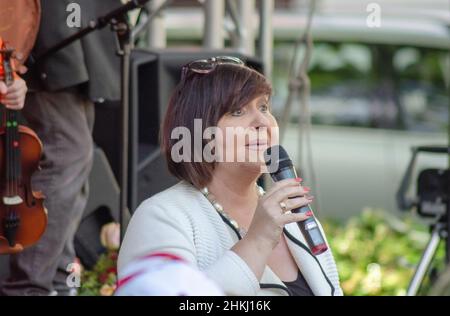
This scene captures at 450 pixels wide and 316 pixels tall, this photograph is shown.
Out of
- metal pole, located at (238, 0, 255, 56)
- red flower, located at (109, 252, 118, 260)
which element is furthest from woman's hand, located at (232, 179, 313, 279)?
metal pole, located at (238, 0, 255, 56)

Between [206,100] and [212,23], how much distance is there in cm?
265

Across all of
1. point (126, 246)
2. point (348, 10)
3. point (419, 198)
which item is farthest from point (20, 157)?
point (348, 10)

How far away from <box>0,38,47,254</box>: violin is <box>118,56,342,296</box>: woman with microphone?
829 millimetres

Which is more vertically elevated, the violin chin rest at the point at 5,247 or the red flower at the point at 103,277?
the violin chin rest at the point at 5,247

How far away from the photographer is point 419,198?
426 cm

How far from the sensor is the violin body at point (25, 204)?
306 cm

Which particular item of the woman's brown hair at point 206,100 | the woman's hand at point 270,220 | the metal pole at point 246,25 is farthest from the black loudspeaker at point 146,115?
the woman's hand at point 270,220

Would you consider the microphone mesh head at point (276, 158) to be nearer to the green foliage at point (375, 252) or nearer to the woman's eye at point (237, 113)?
the woman's eye at point (237, 113)

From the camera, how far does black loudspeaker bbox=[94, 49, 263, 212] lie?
3873 millimetres

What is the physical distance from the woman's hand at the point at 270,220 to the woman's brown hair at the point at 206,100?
0.87 feet

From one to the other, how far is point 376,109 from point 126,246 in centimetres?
509

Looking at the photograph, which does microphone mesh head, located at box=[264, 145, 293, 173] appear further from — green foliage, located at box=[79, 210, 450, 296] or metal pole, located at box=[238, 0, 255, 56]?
metal pole, located at box=[238, 0, 255, 56]

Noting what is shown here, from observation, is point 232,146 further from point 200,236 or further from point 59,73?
point 59,73

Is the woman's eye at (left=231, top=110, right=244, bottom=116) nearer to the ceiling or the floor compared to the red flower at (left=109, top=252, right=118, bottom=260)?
nearer to the ceiling
